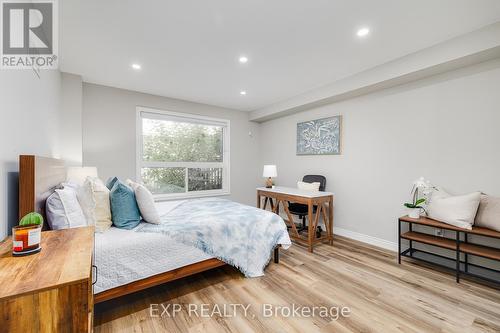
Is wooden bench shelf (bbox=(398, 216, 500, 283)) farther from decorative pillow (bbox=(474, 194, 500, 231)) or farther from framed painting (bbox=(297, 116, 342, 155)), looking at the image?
framed painting (bbox=(297, 116, 342, 155))

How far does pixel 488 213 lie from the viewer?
223cm

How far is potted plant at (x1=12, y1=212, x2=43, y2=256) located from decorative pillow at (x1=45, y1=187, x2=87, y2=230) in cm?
57

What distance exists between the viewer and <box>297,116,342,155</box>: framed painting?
12.4 ft

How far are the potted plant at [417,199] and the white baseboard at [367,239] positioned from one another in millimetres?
637

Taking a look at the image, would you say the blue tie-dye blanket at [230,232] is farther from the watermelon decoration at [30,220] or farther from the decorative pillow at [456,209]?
the decorative pillow at [456,209]

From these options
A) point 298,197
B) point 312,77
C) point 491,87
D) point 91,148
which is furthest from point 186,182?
point 491,87

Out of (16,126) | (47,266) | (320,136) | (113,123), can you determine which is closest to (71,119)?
(113,123)

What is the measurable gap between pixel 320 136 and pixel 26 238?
13.0ft

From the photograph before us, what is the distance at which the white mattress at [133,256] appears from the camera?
1.66 m

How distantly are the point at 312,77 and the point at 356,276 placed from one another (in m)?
2.71

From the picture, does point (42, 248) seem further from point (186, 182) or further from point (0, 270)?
point (186, 182)

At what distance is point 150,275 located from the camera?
185cm

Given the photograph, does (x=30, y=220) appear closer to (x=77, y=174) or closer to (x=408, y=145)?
(x=77, y=174)

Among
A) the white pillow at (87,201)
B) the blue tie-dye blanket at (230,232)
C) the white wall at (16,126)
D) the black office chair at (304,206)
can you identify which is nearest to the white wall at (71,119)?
the white wall at (16,126)
